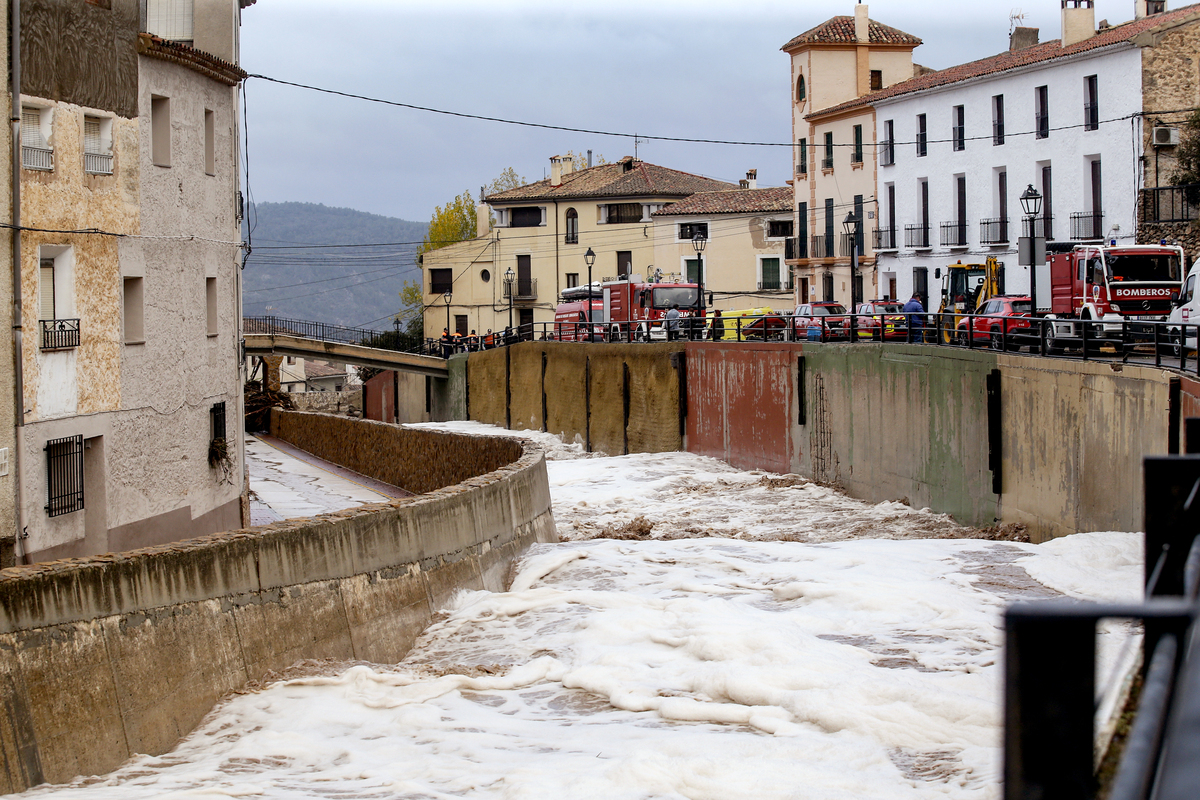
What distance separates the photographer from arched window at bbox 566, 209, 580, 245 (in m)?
76.8

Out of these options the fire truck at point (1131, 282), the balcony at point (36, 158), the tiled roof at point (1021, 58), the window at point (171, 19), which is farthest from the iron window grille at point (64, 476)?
the tiled roof at point (1021, 58)

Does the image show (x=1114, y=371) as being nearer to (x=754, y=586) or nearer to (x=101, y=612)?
(x=754, y=586)

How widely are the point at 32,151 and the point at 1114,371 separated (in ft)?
51.3

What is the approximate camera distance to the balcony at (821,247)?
186 ft

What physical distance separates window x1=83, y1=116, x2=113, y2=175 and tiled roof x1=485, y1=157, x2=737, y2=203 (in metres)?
57.3

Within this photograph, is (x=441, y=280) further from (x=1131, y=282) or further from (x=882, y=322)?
(x=1131, y=282)

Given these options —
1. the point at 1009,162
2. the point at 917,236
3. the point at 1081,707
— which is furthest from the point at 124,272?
the point at 917,236

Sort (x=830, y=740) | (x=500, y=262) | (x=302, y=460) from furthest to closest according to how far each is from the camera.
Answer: (x=500, y=262) < (x=302, y=460) < (x=830, y=740)

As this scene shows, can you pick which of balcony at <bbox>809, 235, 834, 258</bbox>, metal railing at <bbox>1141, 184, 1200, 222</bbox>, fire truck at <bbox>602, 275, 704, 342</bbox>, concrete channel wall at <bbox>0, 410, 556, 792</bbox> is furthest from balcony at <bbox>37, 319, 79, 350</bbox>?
balcony at <bbox>809, 235, 834, 258</bbox>

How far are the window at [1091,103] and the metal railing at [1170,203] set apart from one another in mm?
3945

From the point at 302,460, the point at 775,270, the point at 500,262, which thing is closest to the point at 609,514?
the point at 302,460

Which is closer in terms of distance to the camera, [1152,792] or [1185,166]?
[1152,792]

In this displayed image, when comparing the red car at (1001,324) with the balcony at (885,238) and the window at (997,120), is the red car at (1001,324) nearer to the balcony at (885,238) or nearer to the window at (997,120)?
the window at (997,120)

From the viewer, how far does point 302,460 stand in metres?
42.5
